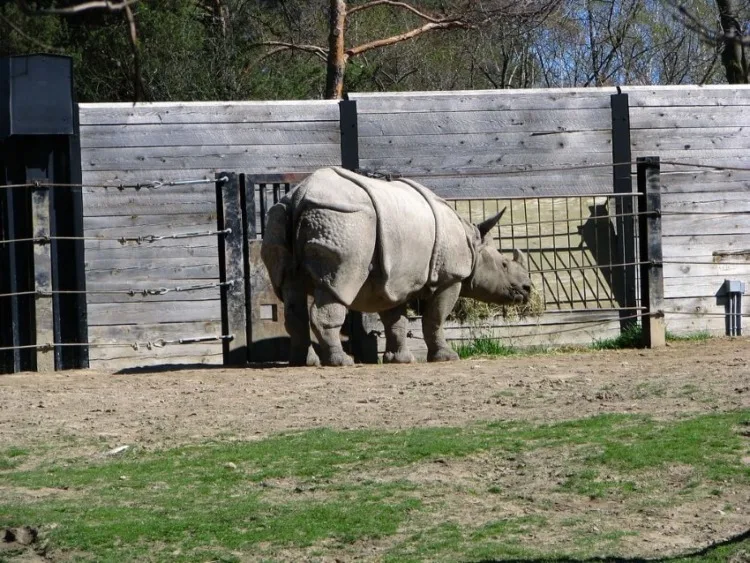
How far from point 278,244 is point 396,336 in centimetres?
156

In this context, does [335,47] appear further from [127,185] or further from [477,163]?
[127,185]

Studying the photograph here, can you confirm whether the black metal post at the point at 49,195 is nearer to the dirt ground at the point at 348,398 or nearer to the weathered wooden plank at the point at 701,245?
the dirt ground at the point at 348,398

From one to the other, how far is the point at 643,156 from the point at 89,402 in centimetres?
695

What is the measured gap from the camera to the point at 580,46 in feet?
94.5

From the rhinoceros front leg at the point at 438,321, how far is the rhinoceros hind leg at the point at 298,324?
1162 millimetres

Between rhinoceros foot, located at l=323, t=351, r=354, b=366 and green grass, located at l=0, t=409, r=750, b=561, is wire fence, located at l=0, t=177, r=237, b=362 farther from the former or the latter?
green grass, located at l=0, t=409, r=750, b=561

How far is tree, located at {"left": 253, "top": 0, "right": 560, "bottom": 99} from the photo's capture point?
20.9m

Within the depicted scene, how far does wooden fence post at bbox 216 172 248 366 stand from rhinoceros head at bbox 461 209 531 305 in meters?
2.13

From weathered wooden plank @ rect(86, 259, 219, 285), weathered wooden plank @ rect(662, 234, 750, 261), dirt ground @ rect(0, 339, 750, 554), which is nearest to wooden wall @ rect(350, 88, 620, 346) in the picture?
weathered wooden plank @ rect(662, 234, 750, 261)

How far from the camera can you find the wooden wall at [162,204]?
1349 centimetres

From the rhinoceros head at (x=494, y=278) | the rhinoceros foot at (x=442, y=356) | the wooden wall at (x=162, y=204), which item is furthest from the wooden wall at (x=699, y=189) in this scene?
the wooden wall at (x=162, y=204)

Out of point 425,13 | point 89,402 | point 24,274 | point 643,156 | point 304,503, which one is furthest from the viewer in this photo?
point 425,13

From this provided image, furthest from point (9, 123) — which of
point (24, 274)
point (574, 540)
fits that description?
point (574, 540)

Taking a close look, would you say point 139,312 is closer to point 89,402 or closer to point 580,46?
point 89,402
